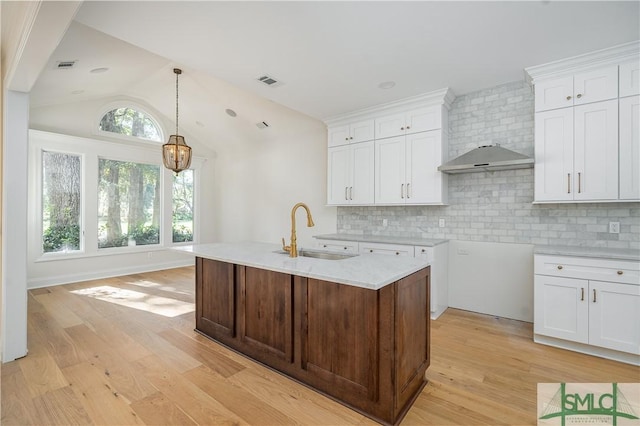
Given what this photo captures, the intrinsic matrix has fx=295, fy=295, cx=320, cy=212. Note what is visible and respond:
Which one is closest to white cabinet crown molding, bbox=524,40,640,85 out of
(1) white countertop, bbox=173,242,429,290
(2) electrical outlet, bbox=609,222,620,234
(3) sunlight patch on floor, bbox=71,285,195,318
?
(2) electrical outlet, bbox=609,222,620,234

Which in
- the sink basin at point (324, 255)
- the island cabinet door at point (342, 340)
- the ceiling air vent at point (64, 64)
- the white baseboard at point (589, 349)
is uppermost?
the ceiling air vent at point (64, 64)

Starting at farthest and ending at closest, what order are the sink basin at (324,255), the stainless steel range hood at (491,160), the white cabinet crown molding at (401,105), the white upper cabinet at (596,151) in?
the white cabinet crown molding at (401,105), the stainless steel range hood at (491,160), the white upper cabinet at (596,151), the sink basin at (324,255)

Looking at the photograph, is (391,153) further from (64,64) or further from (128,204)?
(128,204)

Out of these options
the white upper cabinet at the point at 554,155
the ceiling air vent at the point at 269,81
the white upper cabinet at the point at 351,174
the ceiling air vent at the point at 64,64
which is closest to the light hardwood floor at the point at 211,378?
the white upper cabinet at the point at 554,155

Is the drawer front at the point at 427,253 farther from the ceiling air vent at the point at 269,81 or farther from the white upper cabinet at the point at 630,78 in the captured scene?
the ceiling air vent at the point at 269,81

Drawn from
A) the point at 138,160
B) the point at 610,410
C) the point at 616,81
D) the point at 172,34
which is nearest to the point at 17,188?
the point at 172,34

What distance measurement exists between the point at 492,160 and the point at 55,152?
674 centimetres

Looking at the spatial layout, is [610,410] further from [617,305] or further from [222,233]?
[222,233]

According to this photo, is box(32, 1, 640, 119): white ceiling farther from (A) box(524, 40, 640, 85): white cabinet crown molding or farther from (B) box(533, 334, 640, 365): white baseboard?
(B) box(533, 334, 640, 365): white baseboard

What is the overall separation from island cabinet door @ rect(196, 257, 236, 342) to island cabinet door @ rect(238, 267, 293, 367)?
0.15 meters

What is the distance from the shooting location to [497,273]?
141 inches

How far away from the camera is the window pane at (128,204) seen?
5.73m

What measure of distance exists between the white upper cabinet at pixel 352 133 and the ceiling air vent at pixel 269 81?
1.31 metres

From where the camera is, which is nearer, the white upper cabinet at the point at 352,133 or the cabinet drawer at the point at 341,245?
the cabinet drawer at the point at 341,245
